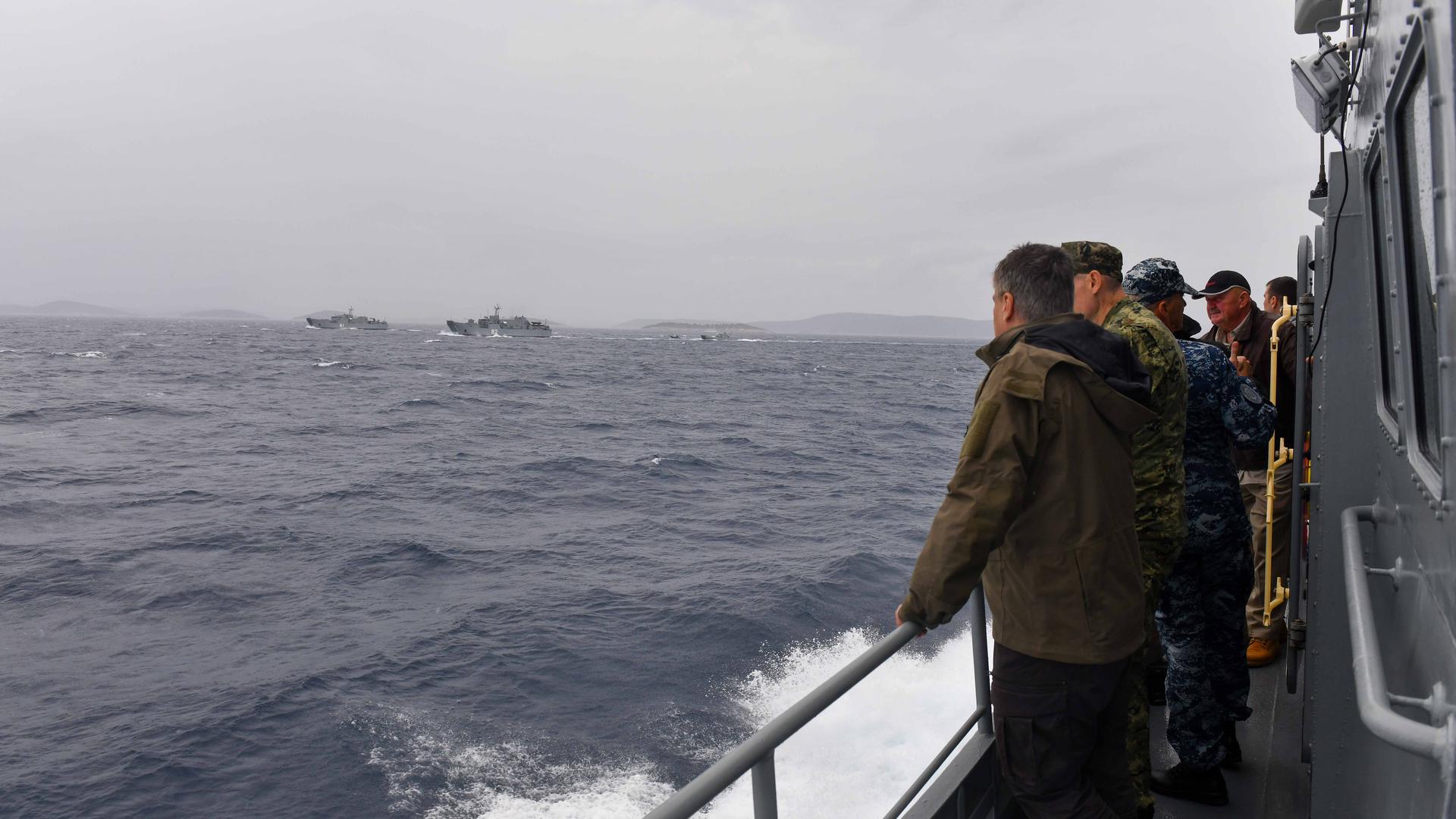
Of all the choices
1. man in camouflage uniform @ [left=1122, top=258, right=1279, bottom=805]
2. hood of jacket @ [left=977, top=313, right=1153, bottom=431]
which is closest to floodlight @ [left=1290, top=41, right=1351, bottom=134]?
man in camouflage uniform @ [left=1122, top=258, right=1279, bottom=805]

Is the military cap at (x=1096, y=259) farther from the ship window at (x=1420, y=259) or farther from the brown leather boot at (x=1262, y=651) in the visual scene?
the brown leather boot at (x=1262, y=651)

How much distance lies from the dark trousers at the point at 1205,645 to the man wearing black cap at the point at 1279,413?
1833mm

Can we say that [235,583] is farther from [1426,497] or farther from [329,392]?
[329,392]

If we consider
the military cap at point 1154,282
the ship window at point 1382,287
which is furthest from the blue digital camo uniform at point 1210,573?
the ship window at point 1382,287

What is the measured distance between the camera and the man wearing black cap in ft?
16.2

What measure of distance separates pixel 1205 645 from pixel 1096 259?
4.95ft

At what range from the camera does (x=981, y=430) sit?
2010 millimetres

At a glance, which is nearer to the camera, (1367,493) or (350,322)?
(1367,493)

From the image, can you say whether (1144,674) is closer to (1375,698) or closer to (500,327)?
(1375,698)

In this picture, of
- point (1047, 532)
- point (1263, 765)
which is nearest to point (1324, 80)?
point (1047, 532)

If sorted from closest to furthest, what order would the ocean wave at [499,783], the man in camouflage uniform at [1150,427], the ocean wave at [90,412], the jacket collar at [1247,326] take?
the man in camouflage uniform at [1150,427]
the jacket collar at [1247,326]
the ocean wave at [499,783]
the ocean wave at [90,412]

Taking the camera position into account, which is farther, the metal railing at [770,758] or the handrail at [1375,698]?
the metal railing at [770,758]

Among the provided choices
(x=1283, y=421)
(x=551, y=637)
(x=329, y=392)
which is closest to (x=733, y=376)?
(x=329, y=392)

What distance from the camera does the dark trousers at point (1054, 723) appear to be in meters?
2.21
